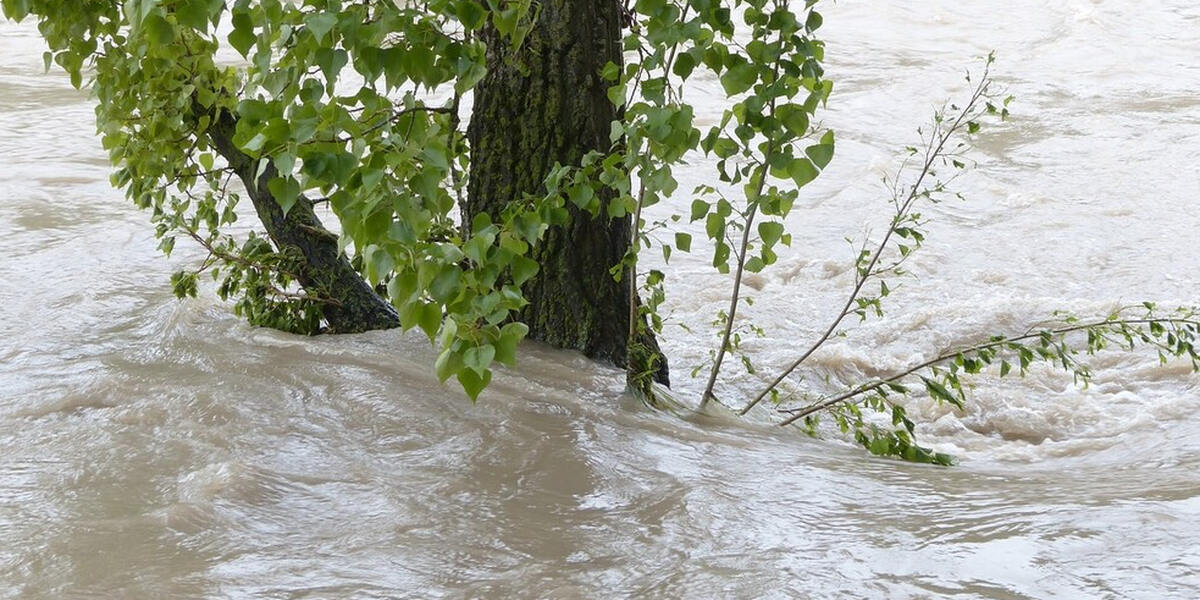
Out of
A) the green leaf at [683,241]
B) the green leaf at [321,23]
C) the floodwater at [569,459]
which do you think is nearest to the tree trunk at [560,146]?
the floodwater at [569,459]

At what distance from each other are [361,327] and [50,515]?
219cm

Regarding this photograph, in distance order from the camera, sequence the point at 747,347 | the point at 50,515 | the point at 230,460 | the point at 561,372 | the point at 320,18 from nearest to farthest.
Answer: the point at 320,18
the point at 50,515
the point at 230,460
the point at 561,372
the point at 747,347

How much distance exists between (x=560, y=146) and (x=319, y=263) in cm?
140

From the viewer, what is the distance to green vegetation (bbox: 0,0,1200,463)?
2469 millimetres

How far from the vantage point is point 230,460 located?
3.61 m

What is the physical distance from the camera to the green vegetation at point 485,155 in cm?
247

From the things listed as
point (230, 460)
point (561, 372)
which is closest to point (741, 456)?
point (561, 372)

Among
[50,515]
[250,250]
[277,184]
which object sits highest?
[277,184]

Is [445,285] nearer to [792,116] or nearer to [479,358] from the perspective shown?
[479,358]

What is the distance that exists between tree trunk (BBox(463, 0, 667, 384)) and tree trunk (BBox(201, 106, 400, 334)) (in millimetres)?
775

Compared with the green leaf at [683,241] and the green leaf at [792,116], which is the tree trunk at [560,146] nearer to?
the green leaf at [683,241]

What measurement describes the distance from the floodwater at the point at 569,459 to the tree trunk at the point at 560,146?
20 cm

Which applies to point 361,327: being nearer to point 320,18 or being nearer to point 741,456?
point 741,456

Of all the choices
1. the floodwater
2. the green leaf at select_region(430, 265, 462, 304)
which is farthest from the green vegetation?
the floodwater
